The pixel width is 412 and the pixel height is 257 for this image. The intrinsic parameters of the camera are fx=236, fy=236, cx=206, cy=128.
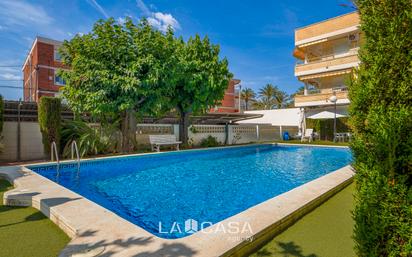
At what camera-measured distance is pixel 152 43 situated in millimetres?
13047

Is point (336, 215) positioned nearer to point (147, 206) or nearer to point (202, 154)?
point (147, 206)

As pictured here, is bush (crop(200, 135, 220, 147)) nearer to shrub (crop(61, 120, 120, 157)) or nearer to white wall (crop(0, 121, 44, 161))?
shrub (crop(61, 120, 120, 157))

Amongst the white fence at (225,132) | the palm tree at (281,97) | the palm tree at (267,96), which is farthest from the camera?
the palm tree at (281,97)

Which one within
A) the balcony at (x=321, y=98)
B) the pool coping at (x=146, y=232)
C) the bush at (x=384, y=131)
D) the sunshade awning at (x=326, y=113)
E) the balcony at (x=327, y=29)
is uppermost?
the balcony at (x=327, y=29)

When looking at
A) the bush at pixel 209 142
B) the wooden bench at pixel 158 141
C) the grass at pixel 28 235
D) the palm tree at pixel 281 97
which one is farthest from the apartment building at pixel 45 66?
the palm tree at pixel 281 97

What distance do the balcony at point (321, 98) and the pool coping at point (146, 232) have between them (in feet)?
69.7

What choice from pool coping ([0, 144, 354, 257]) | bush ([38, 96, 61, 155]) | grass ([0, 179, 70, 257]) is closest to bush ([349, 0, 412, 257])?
pool coping ([0, 144, 354, 257])

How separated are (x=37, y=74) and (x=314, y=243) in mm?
36817

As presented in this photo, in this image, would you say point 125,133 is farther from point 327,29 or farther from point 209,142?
point 327,29

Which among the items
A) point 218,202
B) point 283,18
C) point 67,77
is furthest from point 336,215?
point 283,18

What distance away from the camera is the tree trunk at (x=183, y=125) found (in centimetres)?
1777

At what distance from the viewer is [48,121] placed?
37.8 ft

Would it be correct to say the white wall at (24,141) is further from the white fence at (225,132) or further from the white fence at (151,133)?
the white fence at (225,132)

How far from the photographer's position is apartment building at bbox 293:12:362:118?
23538 millimetres
